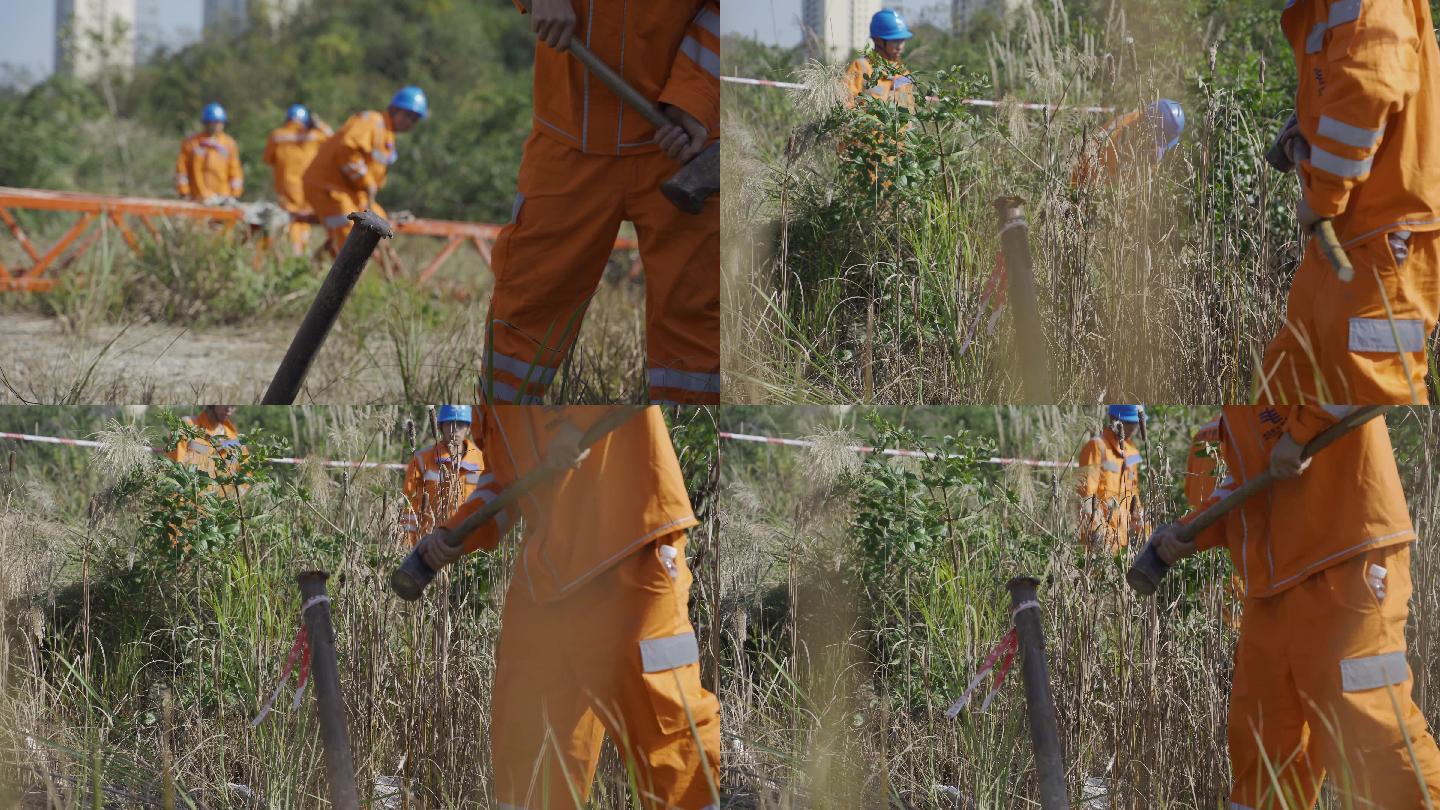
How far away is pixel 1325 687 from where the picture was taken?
2498mm

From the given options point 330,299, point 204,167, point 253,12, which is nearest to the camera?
point 330,299

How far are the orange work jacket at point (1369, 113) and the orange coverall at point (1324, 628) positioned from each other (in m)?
0.52

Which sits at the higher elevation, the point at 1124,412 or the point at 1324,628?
→ the point at 1124,412

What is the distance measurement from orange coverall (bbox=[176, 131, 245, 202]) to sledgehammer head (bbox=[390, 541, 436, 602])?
14.0 metres

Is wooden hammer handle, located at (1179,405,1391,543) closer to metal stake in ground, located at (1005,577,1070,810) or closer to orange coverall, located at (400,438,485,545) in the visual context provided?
metal stake in ground, located at (1005,577,1070,810)

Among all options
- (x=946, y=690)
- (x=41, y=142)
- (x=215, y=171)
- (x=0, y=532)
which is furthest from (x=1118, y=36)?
(x=41, y=142)

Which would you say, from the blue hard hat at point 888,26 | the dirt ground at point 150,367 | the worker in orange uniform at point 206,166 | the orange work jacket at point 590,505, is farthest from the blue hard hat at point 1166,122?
the worker in orange uniform at point 206,166

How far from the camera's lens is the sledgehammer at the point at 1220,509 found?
2455 mm

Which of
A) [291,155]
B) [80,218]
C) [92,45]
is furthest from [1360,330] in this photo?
[92,45]

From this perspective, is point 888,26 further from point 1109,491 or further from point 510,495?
point 510,495

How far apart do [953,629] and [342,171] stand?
29.2 ft

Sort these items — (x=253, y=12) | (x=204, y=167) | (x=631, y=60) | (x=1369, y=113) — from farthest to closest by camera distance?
(x=253, y=12) < (x=204, y=167) < (x=631, y=60) < (x=1369, y=113)

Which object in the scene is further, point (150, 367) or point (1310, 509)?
point (150, 367)

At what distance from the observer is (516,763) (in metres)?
2.54
